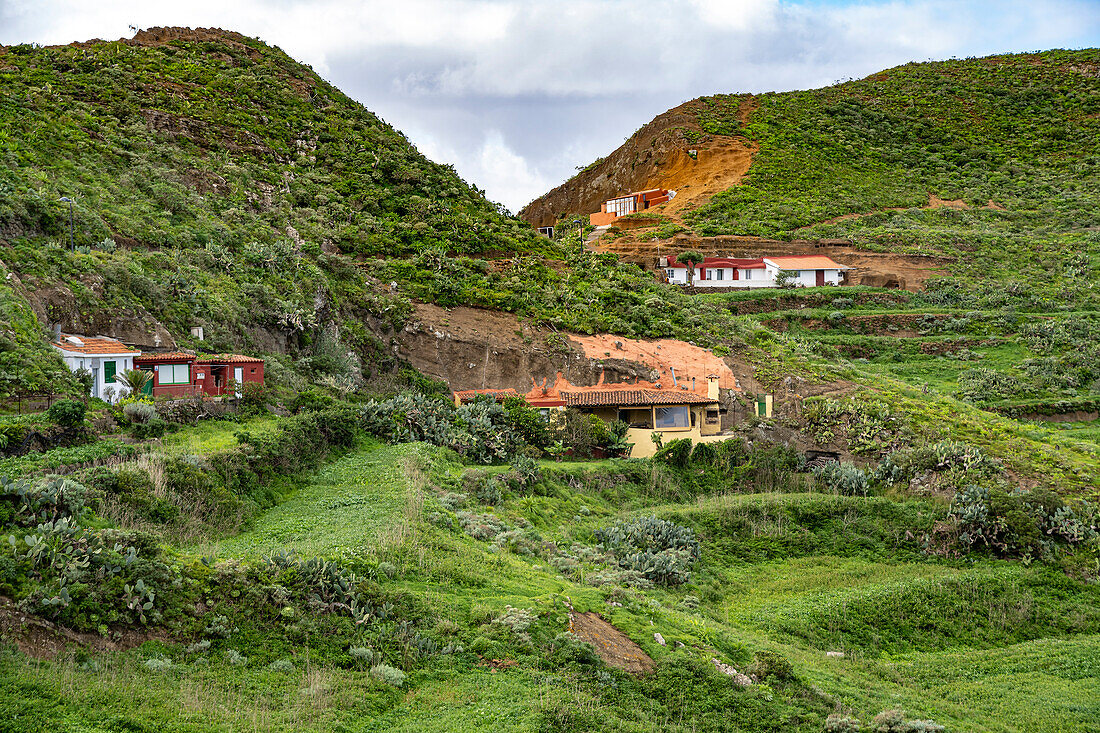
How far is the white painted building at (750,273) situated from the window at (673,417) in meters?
27.1

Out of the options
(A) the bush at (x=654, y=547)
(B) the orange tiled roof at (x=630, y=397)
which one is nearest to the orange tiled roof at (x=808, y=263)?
(B) the orange tiled roof at (x=630, y=397)

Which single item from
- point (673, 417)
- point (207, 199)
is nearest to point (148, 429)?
point (673, 417)

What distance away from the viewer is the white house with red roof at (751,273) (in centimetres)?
5847

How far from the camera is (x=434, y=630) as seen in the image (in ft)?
44.5

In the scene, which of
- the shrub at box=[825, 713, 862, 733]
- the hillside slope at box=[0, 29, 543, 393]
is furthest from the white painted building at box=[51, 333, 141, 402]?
the shrub at box=[825, 713, 862, 733]

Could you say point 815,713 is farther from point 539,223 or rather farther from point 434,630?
point 539,223

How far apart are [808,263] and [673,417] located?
31089 millimetres

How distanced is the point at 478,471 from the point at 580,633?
10411 millimetres

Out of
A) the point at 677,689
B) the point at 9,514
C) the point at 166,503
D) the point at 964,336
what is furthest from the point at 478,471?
the point at 964,336

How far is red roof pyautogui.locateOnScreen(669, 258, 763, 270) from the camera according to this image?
58688 millimetres

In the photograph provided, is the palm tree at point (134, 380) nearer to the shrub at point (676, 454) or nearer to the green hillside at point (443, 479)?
the green hillside at point (443, 479)

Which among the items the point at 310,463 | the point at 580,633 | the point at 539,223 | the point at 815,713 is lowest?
the point at 815,713

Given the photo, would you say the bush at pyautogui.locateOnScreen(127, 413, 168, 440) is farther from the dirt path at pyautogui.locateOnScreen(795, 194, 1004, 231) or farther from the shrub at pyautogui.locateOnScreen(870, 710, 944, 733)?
the dirt path at pyautogui.locateOnScreen(795, 194, 1004, 231)

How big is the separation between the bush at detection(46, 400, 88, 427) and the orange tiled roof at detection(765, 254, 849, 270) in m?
48.0
